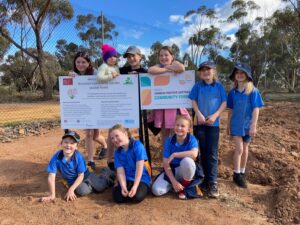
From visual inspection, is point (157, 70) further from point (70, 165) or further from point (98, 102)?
point (70, 165)

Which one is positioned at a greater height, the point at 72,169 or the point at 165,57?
the point at 165,57

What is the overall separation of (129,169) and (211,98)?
136 centimetres

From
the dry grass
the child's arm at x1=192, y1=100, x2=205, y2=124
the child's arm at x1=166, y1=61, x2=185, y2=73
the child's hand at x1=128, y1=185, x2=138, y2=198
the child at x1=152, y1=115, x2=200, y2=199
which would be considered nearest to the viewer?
the child's hand at x1=128, y1=185, x2=138, y2=198

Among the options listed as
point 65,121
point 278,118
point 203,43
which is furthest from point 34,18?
point 203,43

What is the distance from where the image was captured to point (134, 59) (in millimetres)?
4738

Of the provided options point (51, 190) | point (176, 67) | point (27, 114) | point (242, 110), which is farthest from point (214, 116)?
point (27, 114)

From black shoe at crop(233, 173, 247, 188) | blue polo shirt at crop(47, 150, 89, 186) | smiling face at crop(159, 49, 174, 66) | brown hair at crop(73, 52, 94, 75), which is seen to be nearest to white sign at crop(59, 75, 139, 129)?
brown hair at crop(73, 52, 94, 75)

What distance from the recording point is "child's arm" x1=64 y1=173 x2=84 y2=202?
4133mm

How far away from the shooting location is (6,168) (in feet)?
17.9

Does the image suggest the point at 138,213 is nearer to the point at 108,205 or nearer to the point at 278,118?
the point at 108,205

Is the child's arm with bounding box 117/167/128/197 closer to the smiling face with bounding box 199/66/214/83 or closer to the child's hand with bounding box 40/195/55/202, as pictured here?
the child's hand with bounding box 40/195/55/202

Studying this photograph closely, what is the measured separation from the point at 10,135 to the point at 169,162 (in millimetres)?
5495

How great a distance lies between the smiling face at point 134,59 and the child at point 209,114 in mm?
933

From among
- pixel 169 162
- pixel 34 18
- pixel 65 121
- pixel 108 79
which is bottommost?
pixel 169 162
